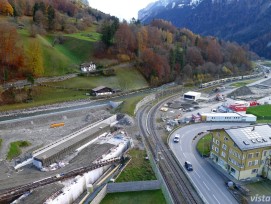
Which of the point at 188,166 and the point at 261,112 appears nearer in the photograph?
the point at 188,166

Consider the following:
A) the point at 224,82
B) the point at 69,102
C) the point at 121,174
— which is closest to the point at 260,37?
the point at 224,82

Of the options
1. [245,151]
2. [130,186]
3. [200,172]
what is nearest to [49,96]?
[130,186]

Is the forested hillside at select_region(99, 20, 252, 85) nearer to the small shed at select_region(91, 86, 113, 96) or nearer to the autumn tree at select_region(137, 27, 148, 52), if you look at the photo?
the autumn tree at select_region(137, 27, 148, 52)

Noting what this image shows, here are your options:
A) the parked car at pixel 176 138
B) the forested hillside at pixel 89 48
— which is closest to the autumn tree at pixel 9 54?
the forested hillside at pixel 89 48

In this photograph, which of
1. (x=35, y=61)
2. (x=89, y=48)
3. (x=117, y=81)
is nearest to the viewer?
(x=35, y=61)

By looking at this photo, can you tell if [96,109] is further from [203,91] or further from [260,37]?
[260,37]

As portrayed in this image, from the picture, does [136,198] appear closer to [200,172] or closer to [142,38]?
[200,172]

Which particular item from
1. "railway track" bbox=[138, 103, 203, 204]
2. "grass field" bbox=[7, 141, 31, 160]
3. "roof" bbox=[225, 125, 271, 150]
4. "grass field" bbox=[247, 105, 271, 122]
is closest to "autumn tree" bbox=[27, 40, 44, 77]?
"grass field" bbox=[7, 141, 31, 160]
